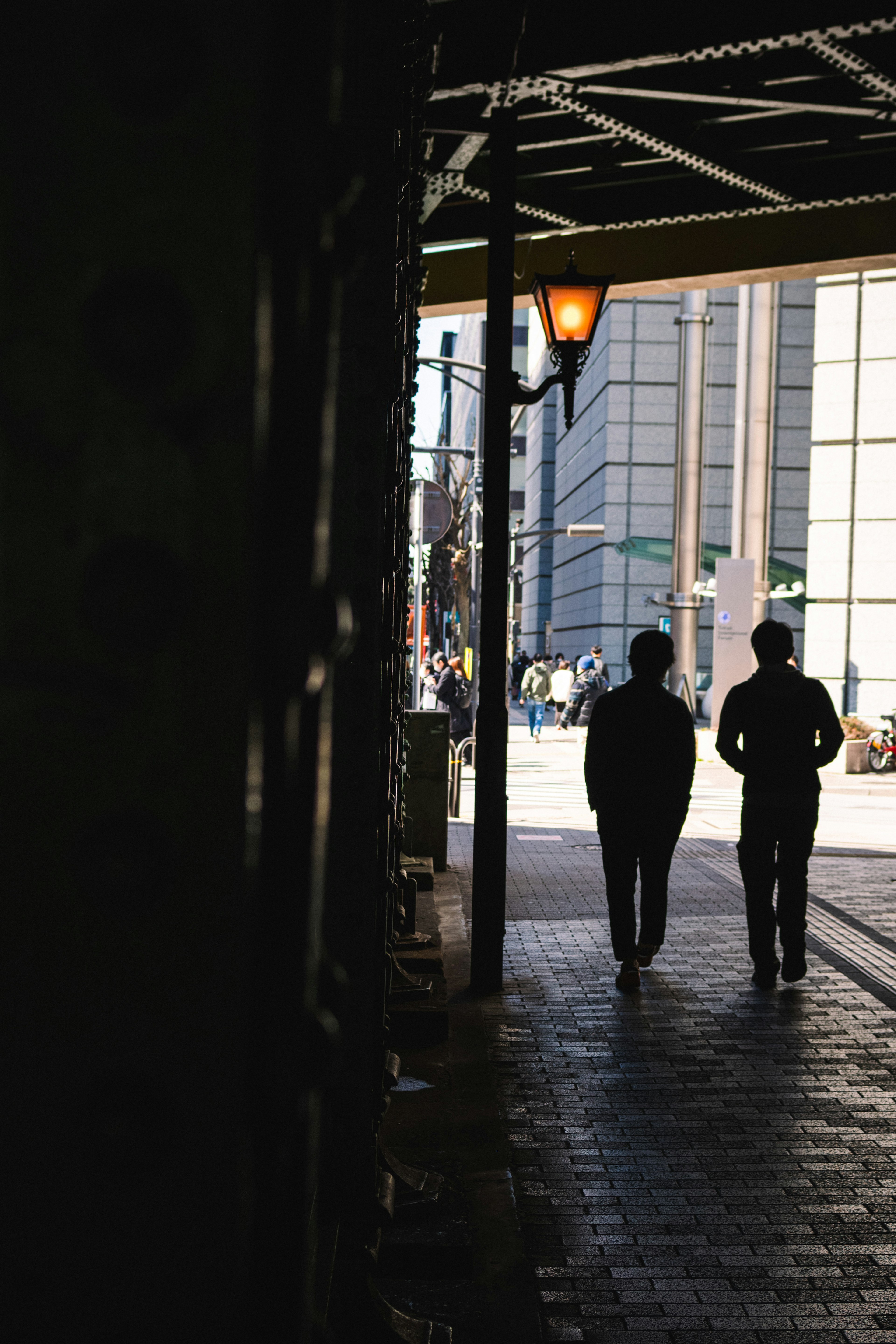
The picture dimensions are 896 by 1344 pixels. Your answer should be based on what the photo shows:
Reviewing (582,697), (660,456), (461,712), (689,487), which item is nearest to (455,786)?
(461,712)

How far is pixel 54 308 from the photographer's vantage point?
70 cm

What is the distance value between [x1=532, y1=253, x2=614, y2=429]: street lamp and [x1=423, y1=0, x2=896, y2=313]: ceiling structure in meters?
0.83

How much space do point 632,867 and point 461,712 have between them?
45.5 feet

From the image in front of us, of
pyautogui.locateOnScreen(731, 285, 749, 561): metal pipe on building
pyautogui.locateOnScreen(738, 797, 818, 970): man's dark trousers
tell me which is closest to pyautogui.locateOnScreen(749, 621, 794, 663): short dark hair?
pyautogui.locateOnScreen(738, 797, 818, 970): man's dark trousers

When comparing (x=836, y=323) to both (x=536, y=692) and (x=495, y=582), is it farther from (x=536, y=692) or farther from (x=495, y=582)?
(x=495, y=582)

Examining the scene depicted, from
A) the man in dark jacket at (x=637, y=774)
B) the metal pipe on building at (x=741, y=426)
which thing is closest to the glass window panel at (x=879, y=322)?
the metal pipe on building at (x=741, y=426)

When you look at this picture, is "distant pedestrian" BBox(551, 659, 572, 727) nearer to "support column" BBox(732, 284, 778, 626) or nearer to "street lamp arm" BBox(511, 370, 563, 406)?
"support column" BBox(732, 284, 778, 626)

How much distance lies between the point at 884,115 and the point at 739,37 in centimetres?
130

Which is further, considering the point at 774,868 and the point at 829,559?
the point at 829,559

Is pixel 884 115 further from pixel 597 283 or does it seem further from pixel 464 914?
pixel 464 914

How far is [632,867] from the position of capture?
7113mm

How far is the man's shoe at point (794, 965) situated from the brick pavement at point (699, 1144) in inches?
3.0

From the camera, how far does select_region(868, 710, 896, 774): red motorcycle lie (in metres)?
22.5

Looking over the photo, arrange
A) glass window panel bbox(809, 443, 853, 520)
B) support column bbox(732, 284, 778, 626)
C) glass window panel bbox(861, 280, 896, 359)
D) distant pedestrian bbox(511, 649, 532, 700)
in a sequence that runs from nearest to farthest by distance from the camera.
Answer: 1. support column bbox(732, 284, 778, 626)
2. glass window panel bbox(861, 280, 896, 359)
3. glass window panel bbox(809, 443, 853, 520)
4. distant pedestrian bbox(511, 649, 532, 700)
